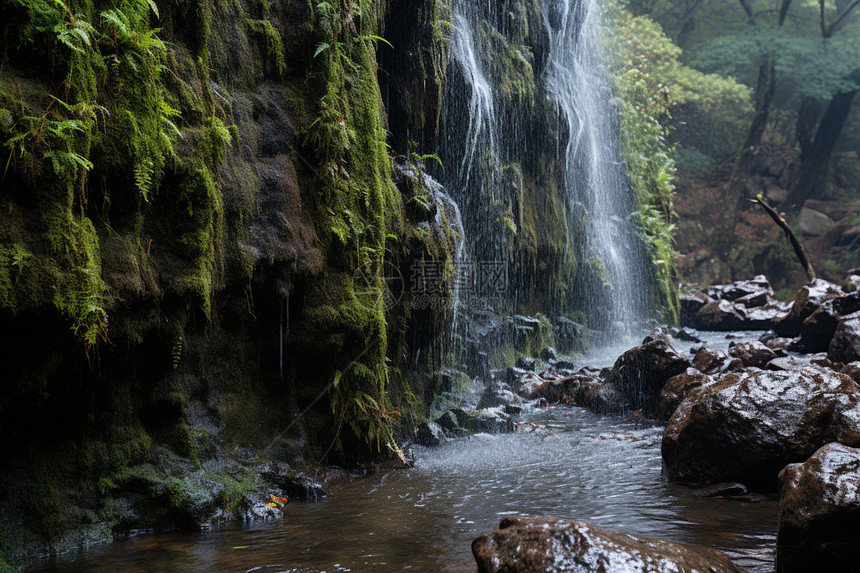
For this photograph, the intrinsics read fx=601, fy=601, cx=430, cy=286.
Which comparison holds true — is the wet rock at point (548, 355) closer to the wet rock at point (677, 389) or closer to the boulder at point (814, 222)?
the wet rock at point (677, 389)

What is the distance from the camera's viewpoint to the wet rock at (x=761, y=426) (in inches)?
189

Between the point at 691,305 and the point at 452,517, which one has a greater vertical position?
the point at 691,305

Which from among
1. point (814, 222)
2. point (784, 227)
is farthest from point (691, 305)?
point (814, 222)

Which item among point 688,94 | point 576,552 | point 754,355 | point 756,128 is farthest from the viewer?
point 756,128

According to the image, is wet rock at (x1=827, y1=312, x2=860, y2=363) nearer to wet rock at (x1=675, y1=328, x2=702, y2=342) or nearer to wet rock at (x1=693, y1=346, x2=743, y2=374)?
wet rock at (x1=693, y1=346, x2=743, y2=374)

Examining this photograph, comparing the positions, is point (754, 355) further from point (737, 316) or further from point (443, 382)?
point (737, 316)

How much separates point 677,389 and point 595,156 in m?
10.8

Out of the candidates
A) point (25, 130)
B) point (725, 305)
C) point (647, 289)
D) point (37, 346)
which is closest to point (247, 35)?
point (25, 130)

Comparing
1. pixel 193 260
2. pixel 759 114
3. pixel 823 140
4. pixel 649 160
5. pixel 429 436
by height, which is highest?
pixel 759 114

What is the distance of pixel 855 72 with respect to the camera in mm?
30562

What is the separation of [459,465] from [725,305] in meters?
16.6

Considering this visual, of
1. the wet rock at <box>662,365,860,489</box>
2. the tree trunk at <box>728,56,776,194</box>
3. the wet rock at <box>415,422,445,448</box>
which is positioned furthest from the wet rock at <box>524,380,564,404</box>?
the tree trunk at <box>728,56,776,194</box>

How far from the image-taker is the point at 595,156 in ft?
56.6

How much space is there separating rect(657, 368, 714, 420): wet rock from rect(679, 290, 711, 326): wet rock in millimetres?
14400
